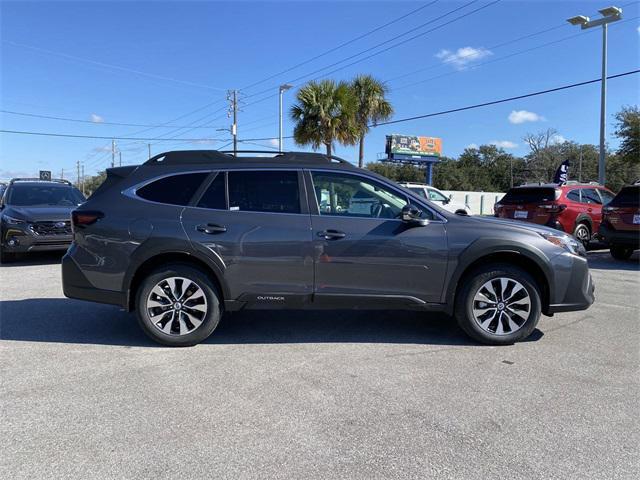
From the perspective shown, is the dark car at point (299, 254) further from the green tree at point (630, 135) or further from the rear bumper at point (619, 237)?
the green tree at point (630, 135)

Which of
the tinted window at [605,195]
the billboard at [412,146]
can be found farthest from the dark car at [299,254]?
the billboard at [412,146]

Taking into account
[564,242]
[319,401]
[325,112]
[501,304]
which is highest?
[325,112]

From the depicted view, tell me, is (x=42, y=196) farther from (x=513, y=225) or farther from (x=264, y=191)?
(x=513, y=225)

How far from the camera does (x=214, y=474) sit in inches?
107

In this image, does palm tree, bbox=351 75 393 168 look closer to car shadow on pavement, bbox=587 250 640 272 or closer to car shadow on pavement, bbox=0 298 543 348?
car shadow on pavement, bbox=587 250 640 272

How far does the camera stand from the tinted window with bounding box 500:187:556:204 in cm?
1166

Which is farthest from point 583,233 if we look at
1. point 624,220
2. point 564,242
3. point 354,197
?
point 354,197

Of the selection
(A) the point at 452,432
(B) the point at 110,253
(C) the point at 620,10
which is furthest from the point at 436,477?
(C) the point at 620,10

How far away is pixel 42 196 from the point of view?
11008 millimetres

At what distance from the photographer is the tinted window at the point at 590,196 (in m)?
12.3

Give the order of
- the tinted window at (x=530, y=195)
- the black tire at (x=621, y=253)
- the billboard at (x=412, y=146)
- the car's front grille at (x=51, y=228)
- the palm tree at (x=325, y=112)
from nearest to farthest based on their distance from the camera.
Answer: the car's front grille at (x=51, y=228) < the black tire at (x=621, y=253) < the tinted window at (x=530, y=195) < the palm tree at (x=325, y=112) < the billboard at (x=412, y=146)

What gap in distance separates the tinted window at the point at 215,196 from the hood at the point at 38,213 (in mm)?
5844

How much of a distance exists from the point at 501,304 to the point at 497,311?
78 mm

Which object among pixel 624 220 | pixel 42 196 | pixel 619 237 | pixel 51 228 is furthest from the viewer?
pixel 42 196
